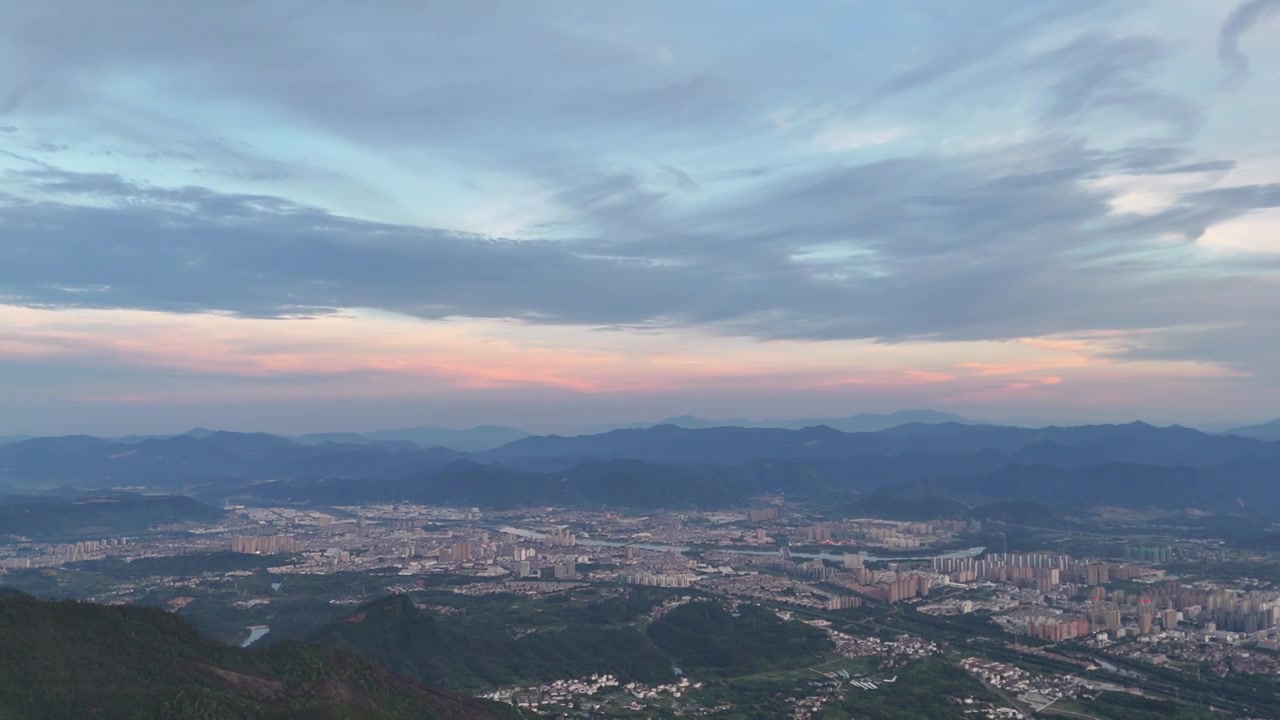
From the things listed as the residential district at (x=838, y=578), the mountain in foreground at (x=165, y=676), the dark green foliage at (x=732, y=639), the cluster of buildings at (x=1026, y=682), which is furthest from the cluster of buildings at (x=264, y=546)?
the cluster of buildings at (x=1026, y=682)

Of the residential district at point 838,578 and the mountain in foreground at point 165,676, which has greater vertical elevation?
the mountain in foreground at point 165,676

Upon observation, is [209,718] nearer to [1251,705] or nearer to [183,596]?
[1251,705]

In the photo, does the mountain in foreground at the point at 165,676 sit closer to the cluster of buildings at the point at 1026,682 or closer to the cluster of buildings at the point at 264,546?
the cluster of buildings at the point at 1026,682

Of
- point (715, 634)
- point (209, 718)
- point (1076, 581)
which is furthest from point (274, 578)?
point (1076, 581)

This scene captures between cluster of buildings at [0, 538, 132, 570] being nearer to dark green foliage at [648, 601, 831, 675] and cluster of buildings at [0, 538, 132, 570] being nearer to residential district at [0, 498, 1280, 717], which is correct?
residential district at [0, 498, 1280, 717]

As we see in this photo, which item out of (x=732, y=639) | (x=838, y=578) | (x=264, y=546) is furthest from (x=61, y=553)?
(x=838, y=578)

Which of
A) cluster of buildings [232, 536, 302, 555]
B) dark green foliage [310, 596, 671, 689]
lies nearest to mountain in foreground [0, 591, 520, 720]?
dark green foliage [310, 596, 671, 689]

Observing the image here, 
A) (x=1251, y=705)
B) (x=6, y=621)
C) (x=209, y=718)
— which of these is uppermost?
(x=6, y=621)
